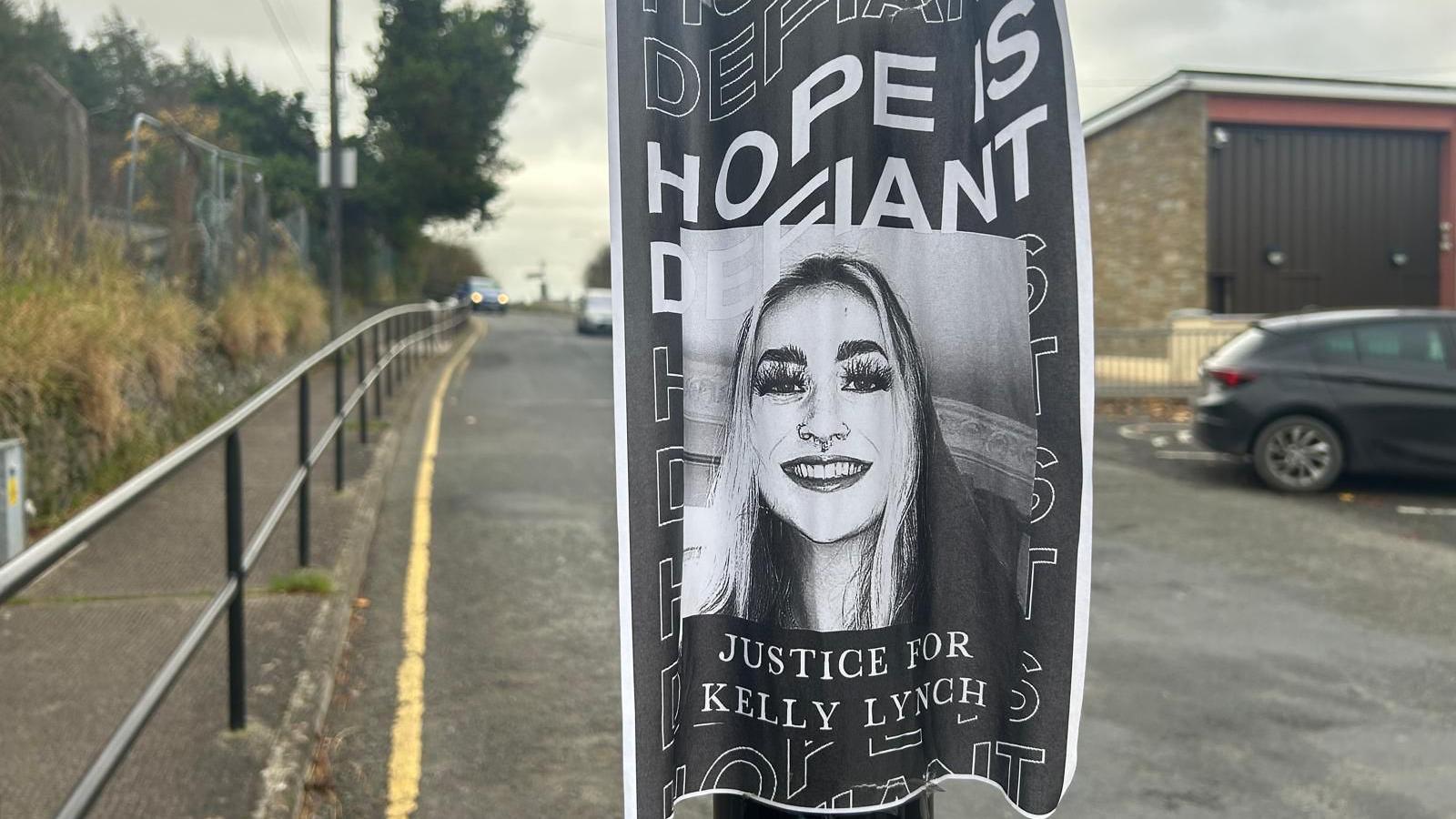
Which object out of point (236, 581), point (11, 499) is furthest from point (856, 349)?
point (11, 499)

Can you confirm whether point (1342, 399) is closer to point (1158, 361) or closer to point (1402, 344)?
point (1402, 344)

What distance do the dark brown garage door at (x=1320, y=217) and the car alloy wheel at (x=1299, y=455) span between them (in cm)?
1485

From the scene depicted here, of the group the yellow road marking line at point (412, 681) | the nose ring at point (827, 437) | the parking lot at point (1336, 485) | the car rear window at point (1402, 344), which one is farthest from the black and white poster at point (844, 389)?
the car rear window at point (1402, 344)

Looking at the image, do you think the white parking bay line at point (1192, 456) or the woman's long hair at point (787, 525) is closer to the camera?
the woman's long hair at point (787, 525)

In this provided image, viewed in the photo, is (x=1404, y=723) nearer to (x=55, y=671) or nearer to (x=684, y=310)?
(x=684, y=310)

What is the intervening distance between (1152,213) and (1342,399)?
1506 centimetres

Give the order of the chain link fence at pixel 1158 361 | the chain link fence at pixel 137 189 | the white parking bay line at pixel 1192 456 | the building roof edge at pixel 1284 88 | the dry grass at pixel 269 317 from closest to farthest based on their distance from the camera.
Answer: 1. the chain link fence at pixel 137 189
2. the dry grass at pixel 269 317
3. the white parking bay line at pixel 1192 456
4. the chain link fence at pixel 1158 361
5. the building roof edge at pixel 1284 88

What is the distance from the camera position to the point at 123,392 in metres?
8.25

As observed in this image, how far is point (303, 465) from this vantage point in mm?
6047

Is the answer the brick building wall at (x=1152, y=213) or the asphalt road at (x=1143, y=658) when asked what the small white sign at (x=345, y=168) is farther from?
the brick building wall at (x=1152, y=213)

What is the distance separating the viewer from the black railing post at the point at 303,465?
6148 millimetres

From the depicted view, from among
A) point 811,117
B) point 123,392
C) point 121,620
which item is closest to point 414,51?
point 123,392

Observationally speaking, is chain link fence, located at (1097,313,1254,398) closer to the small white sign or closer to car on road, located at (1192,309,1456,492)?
car on road, located at (1192,309,1456,492)

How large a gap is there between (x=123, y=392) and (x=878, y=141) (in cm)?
754
